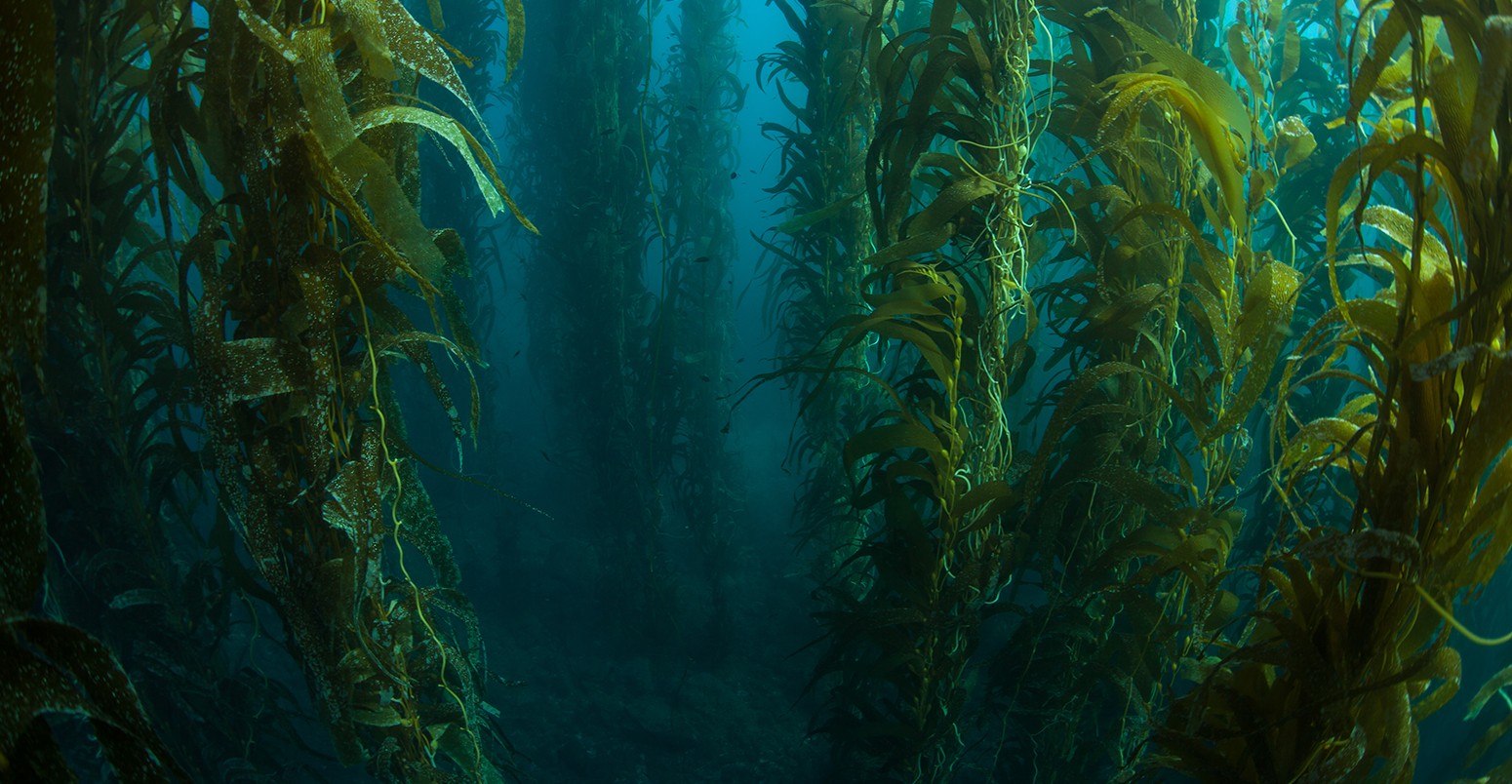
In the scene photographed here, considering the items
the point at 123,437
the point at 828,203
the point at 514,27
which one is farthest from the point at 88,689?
the point at 828,203

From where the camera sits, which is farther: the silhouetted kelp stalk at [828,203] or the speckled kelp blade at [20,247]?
the silhouetted kelp stalk at [828,203]

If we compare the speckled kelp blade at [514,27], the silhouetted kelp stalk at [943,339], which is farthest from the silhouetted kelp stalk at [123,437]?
the silhouetted kelp stalk at [943,339]

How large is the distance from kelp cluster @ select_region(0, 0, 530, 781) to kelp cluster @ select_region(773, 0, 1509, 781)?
3.08ft

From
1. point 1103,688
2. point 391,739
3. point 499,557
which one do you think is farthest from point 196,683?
point 499,557

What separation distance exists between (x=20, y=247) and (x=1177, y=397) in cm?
185

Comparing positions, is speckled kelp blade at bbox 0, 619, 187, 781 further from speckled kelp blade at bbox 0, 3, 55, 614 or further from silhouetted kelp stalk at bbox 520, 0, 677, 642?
silhouetted kelp stalk at bbox 520, 0, 677, 642

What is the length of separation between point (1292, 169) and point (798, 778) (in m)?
3.53

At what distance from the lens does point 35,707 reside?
71 centimetres

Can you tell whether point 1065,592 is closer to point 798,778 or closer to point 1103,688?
point 1103,688

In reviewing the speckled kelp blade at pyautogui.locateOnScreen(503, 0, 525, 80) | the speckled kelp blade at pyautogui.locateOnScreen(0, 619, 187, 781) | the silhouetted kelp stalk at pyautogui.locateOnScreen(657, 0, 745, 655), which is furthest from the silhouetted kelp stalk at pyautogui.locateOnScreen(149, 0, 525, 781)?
the silhouetted kelp stalk at pyautogui.locateOnScreen(657, 0, 745, 655)

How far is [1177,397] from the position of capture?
4.97 ft

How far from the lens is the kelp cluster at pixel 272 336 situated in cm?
82

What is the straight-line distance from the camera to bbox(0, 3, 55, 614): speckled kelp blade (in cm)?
77

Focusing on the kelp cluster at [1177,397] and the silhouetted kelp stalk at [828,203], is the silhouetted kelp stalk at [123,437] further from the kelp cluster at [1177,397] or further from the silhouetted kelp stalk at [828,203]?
the silhouetted kelp stalk at [828,203]
